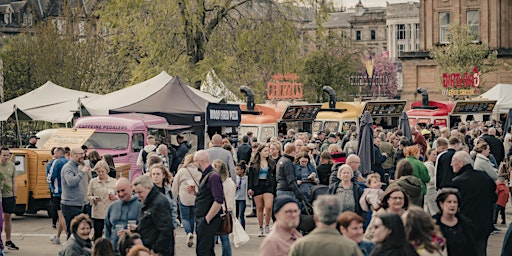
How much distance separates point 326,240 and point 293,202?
40.5 inches

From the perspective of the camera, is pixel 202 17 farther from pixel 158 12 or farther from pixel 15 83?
pixel 15 83

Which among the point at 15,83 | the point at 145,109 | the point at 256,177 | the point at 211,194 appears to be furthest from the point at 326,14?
the point at 211,194

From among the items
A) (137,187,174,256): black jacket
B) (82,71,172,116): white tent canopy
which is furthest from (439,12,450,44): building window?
(137,187,174,256): black jacket

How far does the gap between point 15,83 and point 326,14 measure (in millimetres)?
21126

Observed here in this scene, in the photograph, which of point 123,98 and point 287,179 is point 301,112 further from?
point 287,179

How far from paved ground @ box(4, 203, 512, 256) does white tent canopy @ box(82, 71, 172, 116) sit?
632 centimetres

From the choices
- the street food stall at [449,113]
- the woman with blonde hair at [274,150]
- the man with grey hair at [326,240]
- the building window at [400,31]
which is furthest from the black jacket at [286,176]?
the building window at [400,31]

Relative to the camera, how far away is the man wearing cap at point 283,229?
344 inches

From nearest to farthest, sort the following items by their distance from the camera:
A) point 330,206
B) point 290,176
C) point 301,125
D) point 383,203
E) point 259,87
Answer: point 330,206 → point 383,203 → point 290,176 → point 301,125 → point 259,87

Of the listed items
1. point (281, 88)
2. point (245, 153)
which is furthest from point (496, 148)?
point (281, 88)

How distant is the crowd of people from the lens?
871 centimetres

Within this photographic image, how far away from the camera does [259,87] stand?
40969mm

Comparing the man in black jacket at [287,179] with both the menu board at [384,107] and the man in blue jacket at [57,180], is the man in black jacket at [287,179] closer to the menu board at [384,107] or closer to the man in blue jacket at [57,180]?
the man in blue jacket at [57,180]

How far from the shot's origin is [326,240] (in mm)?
7773
